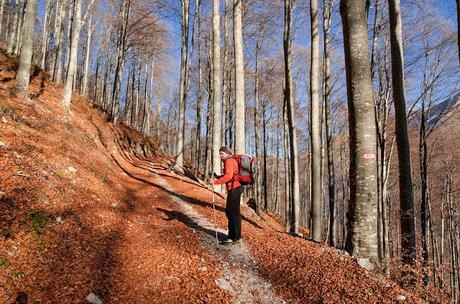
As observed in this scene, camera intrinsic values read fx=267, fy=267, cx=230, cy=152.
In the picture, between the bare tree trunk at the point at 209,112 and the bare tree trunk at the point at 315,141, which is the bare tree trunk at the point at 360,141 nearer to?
the bare tree trunk at the point at 315,141

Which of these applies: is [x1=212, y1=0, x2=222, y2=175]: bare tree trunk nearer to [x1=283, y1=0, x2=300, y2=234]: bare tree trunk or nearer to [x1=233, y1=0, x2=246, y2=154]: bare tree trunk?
→ [x1=233, y1=0, x2=246, y2=154]: bare tree trunk

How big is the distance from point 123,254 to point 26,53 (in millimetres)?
9824

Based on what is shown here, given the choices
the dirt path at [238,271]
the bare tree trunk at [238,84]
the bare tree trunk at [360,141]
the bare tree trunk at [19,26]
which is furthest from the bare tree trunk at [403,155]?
the bare tree trunk at [19,26]

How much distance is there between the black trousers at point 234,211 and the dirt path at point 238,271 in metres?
0.27

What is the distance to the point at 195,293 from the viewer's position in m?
3.92

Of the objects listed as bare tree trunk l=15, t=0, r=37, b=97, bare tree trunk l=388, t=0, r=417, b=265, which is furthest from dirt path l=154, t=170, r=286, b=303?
bare tree trunk l=15, t=0, r=37, b=97

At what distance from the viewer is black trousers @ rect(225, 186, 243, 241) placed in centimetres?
575

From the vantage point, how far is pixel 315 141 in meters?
9.47

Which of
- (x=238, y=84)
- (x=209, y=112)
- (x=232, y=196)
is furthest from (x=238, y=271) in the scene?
(x=209, y=112)

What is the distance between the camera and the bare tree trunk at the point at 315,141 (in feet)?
30.1

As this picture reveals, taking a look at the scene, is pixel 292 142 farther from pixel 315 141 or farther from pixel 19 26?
pixel 19 26

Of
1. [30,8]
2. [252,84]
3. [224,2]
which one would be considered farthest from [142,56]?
[30,8]

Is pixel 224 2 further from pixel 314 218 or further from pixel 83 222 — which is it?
pixel 83 222

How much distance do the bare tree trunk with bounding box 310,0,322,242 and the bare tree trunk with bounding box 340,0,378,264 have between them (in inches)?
175
